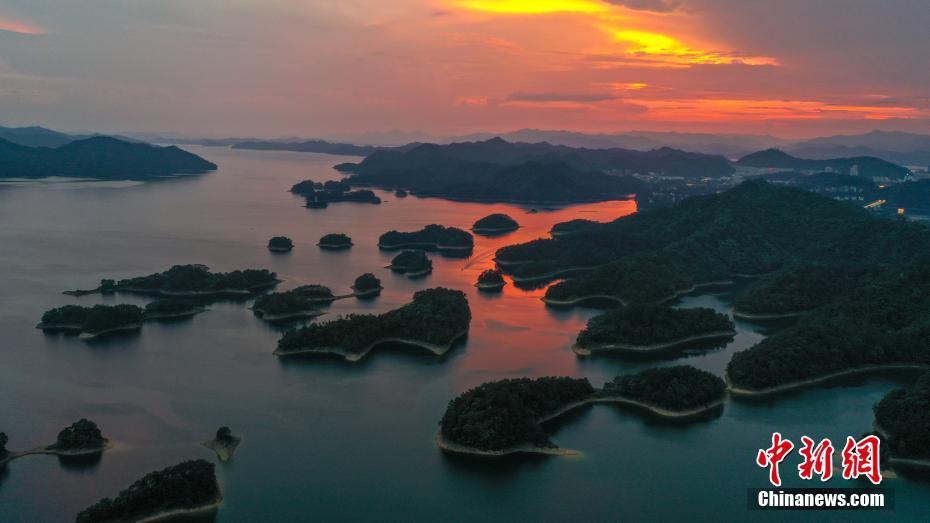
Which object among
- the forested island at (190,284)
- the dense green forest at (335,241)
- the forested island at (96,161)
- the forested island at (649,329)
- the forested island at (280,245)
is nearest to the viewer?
the forested island at (649,329)

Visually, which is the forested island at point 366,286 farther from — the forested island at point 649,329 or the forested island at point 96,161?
the forested island at point 96,161

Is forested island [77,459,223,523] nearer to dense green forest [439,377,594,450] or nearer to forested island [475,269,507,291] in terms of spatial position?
dense green forest [439,377,594,450]

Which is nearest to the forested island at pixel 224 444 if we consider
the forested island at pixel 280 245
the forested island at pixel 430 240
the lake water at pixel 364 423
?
the lake water at pixel 364 423

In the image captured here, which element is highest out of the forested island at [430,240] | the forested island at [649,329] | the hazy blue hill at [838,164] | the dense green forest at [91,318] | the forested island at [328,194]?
the hazy blue hill at [838,164]

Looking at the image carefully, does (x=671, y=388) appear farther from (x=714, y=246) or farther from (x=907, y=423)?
(x=714, y=246)

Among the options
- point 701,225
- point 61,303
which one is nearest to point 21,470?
point 61,303

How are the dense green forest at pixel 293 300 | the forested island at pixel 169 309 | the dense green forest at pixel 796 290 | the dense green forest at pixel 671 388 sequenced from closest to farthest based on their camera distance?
the dense green forest at pixel 671 388, the forested island at pixel 169 309, the dense green forest at pixel 293 300, the dense green forest at pixel 796 290

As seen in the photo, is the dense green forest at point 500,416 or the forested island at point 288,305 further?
the forested island at point 288,305
